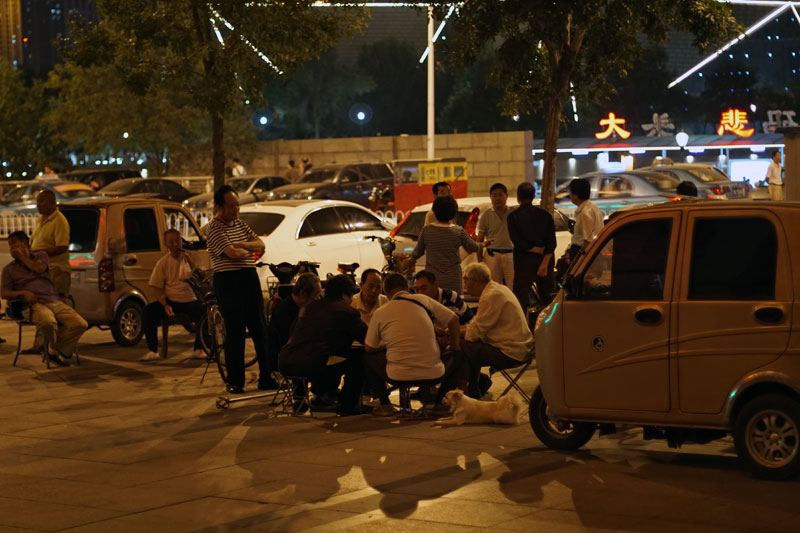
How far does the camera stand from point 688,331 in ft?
27.5

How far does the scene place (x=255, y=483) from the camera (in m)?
8.53

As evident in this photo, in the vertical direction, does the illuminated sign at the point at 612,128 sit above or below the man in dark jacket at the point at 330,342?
above

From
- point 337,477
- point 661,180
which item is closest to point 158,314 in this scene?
point 337,477

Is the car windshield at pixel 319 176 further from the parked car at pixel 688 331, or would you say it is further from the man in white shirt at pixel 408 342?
the parked car at pixel 688 331

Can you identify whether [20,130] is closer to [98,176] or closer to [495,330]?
[98,176]

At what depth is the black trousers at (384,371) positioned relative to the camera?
36.0 feet

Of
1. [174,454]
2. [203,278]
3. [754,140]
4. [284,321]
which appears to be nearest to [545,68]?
[203,278]

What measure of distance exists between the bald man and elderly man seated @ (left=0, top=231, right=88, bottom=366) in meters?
0.53

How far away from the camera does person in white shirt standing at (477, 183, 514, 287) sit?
48.2 feet

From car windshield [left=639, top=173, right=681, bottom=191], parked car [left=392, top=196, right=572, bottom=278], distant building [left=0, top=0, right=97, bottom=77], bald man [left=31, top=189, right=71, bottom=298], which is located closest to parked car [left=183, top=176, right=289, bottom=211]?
car windshield [left=639, top=173, right=681, bottom=191]

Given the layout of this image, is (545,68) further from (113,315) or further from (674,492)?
(674,492)

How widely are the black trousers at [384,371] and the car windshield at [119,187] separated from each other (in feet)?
97.9

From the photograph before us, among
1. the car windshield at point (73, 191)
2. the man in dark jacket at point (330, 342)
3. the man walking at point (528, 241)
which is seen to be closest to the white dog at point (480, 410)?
the man in dark jacket at point (330, 342)

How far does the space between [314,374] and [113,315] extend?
18.8 ft
